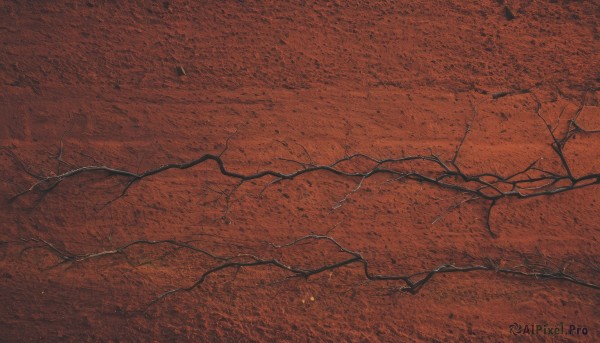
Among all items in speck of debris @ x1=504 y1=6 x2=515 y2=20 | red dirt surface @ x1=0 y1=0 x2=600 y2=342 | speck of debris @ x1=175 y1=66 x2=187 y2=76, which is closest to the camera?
red dirt surface @ x1=0 y1=0 x2=600 y2=342

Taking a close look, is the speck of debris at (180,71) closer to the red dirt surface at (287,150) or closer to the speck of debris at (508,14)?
the red dirt surface at (287,150)

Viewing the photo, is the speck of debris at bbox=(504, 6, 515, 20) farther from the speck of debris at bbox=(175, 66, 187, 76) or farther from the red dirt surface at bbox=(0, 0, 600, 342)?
the speck of debris at bbox=(175, 66, 187, 76)

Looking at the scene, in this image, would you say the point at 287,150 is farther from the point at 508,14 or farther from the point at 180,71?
the point at 508,14

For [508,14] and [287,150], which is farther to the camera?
[508,14]

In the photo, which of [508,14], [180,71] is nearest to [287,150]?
[180,71]

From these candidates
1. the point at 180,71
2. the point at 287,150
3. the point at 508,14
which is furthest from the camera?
the point at 508,14

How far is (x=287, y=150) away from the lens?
5.58 m

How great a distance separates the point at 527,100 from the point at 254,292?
244 centimetres

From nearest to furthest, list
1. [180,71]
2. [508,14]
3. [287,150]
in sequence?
1. [287,150]
2. [180,71]
3. [508,14]

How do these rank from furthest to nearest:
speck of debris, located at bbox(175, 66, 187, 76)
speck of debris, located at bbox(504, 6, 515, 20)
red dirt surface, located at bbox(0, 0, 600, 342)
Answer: speck of debris, located at bbox(504, 6, 515, 20) < speck of debris, located at bbox(175, 66, 187, 76) < red dirt surface, located at bbox(0, 0, 600, 342)

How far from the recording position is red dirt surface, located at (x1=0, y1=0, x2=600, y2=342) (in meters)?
5.20

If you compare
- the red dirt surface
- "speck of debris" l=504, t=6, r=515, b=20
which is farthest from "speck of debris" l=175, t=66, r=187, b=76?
"speck of debris" l=504, t=6, r=515, b=20

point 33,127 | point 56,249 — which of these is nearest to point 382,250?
point 56,249

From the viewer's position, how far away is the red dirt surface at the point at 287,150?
520 cm
